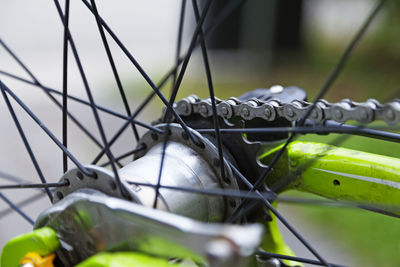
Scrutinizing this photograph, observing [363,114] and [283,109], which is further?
[283,109]

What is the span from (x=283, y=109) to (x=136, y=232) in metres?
0.31

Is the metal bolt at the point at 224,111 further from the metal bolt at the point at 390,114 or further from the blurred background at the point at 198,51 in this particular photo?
the blurred background at the point at 198,51

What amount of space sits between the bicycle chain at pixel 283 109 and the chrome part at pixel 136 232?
0.22 meters

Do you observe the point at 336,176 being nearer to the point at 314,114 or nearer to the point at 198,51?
the point at 314,114

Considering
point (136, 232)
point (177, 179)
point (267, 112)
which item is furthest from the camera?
point (267, 112)

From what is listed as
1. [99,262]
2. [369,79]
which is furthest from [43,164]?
[369,79]

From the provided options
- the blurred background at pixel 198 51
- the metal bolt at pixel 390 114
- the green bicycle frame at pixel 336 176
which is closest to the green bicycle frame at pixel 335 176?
the green bicycle frame at pixel 336 176

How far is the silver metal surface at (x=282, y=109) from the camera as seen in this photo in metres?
0.57

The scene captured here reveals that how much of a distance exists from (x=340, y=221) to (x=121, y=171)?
1693mm

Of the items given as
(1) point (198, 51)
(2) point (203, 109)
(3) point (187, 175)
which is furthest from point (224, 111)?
(1) point (198, 51)

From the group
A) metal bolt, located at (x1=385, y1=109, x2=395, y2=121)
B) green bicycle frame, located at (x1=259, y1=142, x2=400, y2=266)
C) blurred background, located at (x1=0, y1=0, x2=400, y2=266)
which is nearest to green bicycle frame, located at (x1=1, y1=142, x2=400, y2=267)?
green bicycle frame, located at (x1=259, y1=142, x2=400, y2=266)

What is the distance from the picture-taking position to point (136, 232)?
18.8 inches

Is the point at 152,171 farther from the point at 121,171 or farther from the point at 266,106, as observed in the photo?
Result: the point at 266,106

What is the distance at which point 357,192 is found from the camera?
673 mm
